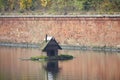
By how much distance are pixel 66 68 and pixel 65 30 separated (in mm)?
19861

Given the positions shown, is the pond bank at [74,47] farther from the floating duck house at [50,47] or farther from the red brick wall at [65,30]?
the floating duck house at [50,47]

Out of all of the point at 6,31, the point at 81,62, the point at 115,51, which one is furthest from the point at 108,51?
the point at 6,31

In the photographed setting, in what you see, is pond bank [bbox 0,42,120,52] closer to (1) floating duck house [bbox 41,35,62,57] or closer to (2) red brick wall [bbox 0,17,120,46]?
(2) red brick wall [bbox 0,17,120,46]

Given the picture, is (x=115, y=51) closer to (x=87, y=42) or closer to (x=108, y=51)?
(x=108, y=51)

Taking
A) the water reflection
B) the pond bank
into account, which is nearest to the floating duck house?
the water reflection

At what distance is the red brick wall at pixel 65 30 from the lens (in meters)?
54.6

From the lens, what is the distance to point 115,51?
52062 millimetres

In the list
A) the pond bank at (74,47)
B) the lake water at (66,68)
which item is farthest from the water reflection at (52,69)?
the pond bank at (74,47)

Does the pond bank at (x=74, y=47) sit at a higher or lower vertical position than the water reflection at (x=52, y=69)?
lower

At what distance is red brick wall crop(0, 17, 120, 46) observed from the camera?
179ft

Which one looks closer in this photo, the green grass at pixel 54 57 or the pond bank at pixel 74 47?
the green grass at pixel 54 57

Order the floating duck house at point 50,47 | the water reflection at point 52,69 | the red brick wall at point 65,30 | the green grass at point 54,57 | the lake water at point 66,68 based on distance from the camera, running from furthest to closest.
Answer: the red brick wall at point 65,30 → the floating duck house at point 50,47 → the green grass at point 54,57 → the water reflection at point 52,69 → the lake water at point 66,68

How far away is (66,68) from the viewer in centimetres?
3897

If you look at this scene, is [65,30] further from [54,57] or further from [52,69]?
[52,69]
